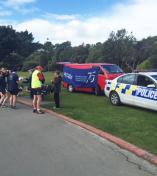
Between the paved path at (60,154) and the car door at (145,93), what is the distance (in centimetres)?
353

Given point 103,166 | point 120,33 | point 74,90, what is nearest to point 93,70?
point 74,90

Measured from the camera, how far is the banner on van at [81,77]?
23.1m

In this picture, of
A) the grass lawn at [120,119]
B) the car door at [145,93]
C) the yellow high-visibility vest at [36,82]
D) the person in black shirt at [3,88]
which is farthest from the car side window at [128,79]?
the person in black shirt at [3,88]

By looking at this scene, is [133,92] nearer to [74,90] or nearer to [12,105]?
[12,105]

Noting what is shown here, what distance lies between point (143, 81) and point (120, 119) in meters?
2.90

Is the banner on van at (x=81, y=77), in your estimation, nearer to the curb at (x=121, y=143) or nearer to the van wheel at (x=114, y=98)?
the van wheel at (x=114, y=98)

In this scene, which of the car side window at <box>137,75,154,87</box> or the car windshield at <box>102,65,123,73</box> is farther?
the car windshield at <box>102,65,123,73</box>

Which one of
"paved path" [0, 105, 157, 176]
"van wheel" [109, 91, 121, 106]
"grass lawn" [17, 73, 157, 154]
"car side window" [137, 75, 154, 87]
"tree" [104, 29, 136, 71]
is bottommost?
"paved path" [0, 105, 157, 176]

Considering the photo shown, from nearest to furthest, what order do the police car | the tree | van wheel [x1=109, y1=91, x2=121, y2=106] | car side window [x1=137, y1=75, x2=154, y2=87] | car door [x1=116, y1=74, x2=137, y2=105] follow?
1. the police car
2. car side window [x1=137, y1=75, x2=154, y2=87]
3. car door [x1=116, y1=74, x2=137, y2=105]
4. van wheel [x1=109, y1=91, x2=121, y2=106]
5. the tree

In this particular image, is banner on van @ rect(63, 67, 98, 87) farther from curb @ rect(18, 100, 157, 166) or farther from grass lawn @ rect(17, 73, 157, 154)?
curb @ rect(18, 100, 157, 166)

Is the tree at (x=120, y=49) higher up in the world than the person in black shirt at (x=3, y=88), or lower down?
higher up

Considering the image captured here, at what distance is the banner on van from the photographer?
910 inches

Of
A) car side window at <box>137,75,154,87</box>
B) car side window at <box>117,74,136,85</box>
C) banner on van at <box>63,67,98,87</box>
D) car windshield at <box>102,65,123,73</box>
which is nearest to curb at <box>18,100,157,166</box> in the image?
car side window at <box>137,75,154,87</box>

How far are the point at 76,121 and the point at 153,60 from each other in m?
38.4
